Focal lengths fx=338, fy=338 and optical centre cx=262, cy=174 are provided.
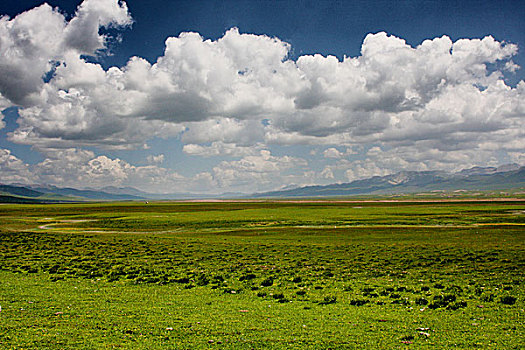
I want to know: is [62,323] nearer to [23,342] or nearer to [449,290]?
[23,342]

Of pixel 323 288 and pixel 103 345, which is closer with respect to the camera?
pixel 103 345

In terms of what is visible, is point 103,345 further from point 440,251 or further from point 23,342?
point 440,251

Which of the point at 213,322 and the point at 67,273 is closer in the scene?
the point at 213,322

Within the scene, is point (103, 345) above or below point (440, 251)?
above

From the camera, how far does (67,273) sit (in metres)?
25.5

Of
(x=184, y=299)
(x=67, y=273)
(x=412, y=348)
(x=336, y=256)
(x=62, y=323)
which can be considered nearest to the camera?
(x=412, y=348)

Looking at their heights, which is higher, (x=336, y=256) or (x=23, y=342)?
(x=23, y=342)

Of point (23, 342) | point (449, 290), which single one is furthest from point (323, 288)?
point (23, 342)

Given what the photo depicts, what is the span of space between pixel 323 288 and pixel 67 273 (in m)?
19.1

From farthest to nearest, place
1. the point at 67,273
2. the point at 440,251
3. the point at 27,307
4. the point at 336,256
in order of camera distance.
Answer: the point at 440,251 → the point at 336,256 → the point at 67,273 → the point at 27,307

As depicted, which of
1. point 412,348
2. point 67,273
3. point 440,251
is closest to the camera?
point 412,348

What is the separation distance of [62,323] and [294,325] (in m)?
9.26

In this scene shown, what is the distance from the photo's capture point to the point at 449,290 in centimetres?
1922

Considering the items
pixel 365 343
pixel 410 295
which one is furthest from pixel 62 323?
pixel 410 295
